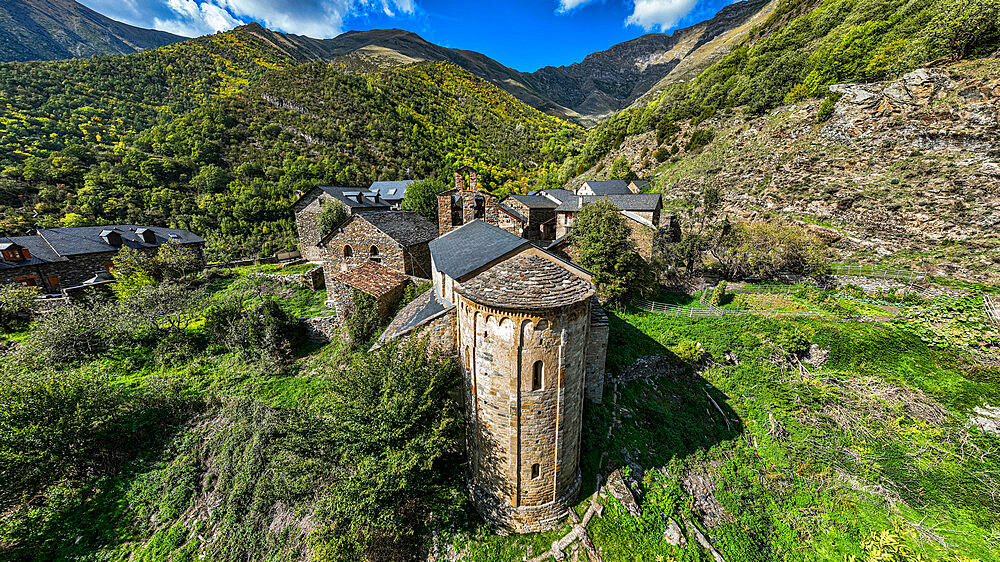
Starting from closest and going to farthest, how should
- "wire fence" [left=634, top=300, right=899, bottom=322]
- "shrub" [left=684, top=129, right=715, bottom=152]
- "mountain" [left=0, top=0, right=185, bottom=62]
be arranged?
"wire fence" [left=634, top=300, right=899, bottom=322]
"shrub" [left=684, top=129, right=715, bottom=152]
"mountain" [left=0, top=0, right=185, bottom=62]

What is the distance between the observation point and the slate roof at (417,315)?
438 inches

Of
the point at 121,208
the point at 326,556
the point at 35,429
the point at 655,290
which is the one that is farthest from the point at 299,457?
the point at 121,208

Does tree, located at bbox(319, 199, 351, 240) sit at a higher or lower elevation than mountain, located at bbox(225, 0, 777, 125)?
lower

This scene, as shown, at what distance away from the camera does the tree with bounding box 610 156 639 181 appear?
4842cm

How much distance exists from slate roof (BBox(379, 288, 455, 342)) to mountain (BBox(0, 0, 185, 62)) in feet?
486

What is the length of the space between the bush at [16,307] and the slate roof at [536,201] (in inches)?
1328

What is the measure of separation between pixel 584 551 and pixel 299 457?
9.74 metres

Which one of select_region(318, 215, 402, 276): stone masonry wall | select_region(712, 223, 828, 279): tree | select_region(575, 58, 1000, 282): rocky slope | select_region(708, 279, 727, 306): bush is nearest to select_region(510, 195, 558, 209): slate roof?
select_region(318, 215, 402, 276): stone masonry wall

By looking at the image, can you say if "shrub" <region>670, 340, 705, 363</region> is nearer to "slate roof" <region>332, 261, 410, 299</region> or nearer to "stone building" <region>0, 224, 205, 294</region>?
"slate roof" <region>332, 261, 410, 299</region>

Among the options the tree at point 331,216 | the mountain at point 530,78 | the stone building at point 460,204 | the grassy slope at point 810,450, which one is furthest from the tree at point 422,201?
the mountain at point 530,78

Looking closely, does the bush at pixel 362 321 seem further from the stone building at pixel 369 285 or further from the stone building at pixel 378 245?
the stone building at pixel 378 245

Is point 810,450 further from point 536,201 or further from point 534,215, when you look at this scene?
point 536,201

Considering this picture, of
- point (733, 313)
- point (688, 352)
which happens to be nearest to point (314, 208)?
point (688, 352)

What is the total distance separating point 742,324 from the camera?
1784 cm
